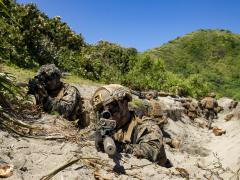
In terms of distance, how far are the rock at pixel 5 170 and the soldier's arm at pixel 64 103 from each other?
329 cm

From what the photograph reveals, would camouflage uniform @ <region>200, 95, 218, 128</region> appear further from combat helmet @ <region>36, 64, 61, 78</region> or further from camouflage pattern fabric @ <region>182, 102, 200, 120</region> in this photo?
combat helmet @ <region>36, 64, 61, 78</region>

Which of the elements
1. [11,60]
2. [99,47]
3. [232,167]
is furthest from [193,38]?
[232,167]

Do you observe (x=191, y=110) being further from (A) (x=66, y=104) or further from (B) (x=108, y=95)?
(B) (x=108, y=95)

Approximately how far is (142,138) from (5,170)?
1.72m

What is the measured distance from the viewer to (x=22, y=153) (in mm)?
4676

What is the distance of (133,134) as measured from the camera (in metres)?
5.38

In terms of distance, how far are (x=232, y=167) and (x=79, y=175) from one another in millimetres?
4576

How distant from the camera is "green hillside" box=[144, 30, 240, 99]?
7251cm

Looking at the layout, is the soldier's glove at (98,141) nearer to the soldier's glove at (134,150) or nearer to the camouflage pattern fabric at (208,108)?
the soldier's glove at (134,150)

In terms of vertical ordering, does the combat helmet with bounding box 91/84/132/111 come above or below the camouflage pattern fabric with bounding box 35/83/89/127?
above

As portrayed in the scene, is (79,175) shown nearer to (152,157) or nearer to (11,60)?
(152,157)

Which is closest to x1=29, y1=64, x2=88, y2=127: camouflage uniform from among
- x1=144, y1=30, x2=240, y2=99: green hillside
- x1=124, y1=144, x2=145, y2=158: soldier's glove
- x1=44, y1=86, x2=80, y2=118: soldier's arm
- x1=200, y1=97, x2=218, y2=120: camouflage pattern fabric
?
x1=44, y1=86, x2=80, y2=118: soldier's arm

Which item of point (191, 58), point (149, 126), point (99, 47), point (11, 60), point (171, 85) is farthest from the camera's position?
point (191, 58)

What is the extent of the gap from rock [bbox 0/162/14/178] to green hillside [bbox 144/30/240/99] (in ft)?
207
